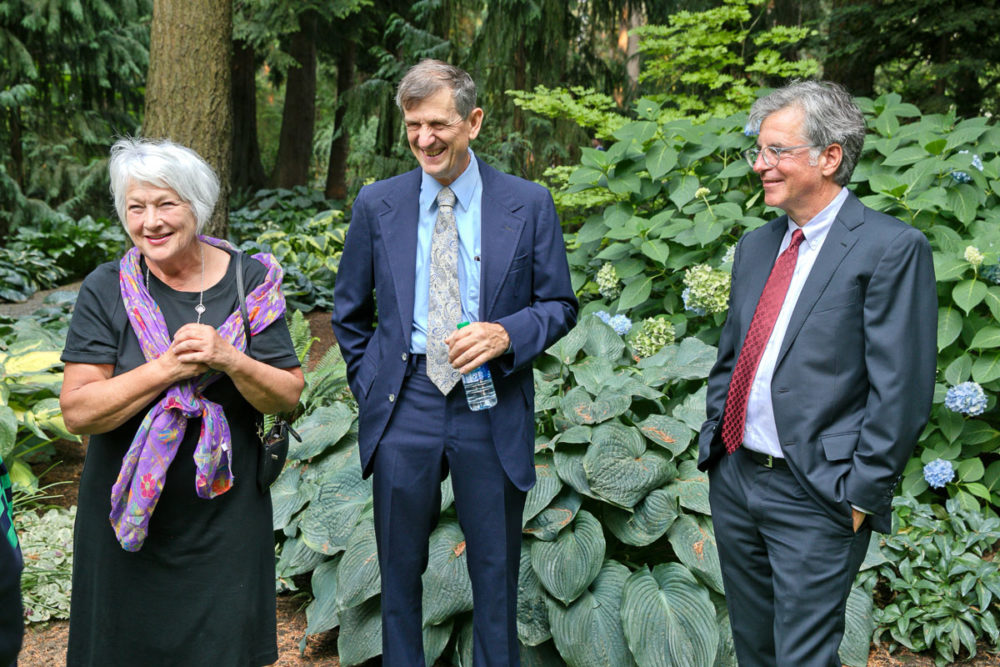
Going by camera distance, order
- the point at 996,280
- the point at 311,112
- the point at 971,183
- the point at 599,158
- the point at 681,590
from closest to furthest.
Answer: the point at 681,590, the point at 996,280, the point at 971,183, the point at 599,158, the point at 311,112

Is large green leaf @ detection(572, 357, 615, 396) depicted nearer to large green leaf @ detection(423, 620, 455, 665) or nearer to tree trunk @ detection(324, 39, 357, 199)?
large green leaf @ detection(423, 620, 455, 665)

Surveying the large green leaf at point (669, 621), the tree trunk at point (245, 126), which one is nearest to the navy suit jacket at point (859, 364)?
the large green leaf at point (669, 621)

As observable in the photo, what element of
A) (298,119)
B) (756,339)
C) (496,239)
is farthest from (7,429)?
(298,119)

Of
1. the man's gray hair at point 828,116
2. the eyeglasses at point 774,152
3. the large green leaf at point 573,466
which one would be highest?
the man's gray hair at point 828,116

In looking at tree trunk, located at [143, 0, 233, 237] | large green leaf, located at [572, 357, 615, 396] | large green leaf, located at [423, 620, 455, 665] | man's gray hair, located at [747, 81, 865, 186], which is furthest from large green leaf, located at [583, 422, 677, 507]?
tree trunk, located at [143, 0, 233, 237]

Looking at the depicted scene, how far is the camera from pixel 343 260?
2.76 metres

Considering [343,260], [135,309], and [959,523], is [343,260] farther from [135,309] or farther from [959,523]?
[959,523]

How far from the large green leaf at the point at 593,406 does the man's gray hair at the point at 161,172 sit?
1834mm

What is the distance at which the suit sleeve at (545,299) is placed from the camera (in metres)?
2.50

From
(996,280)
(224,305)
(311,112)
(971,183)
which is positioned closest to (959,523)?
(996,280)

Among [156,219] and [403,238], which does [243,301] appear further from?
[403,238]

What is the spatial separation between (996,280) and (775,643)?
2588mm

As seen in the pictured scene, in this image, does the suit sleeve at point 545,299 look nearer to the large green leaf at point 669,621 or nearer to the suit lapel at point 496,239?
the suit lapel at point 496,239

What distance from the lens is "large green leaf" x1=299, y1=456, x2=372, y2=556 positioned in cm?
347
